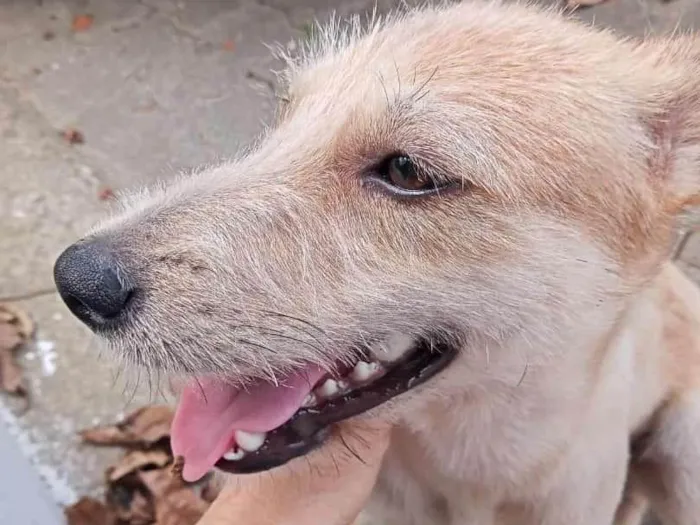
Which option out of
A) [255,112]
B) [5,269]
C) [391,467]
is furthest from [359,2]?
[391,467]

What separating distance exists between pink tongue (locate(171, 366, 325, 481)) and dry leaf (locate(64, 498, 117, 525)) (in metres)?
1.31

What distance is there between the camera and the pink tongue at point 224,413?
2240 millimetres

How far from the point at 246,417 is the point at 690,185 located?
4.03 feet

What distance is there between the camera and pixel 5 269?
170 inches

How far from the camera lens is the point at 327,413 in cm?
Answer: 227

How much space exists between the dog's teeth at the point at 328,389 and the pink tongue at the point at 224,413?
0.08 ft

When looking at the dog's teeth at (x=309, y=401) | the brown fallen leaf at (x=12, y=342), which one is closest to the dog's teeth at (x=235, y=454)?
the dog's teeth at (x=309, y=401)

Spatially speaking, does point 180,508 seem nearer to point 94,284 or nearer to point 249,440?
point 249,440

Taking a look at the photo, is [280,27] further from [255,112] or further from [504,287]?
[504,287]

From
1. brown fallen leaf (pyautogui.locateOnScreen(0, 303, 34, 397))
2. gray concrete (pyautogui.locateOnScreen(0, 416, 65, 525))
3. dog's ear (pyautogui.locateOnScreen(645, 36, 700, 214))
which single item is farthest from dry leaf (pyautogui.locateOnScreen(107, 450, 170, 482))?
dog's ear (pyautogui.locateOnScreen(645, 36, 700, 214))

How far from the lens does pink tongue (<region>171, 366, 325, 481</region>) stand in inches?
88.2

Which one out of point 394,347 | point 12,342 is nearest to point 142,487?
point 12,342

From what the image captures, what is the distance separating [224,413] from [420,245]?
2.12ft

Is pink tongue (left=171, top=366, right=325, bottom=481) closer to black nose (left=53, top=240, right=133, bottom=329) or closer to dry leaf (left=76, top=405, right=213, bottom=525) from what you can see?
black nose (left=53, top=240, right=133, bottom=329)
